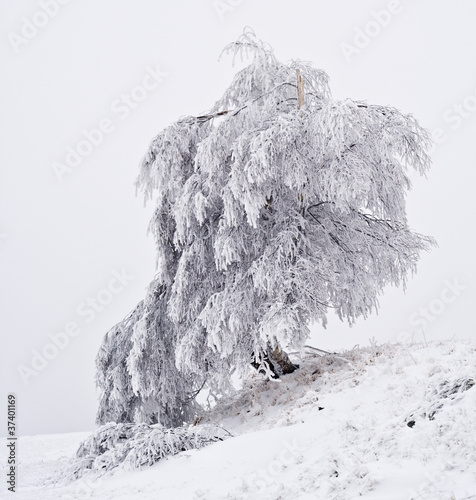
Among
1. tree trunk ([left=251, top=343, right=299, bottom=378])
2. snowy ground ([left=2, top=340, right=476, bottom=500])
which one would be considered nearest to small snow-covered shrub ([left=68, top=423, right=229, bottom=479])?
snowy ground ([left=2, top=340, right=476, bottom=500])

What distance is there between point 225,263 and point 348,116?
3633mm

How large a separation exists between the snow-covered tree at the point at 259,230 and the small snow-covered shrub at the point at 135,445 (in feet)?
4.89

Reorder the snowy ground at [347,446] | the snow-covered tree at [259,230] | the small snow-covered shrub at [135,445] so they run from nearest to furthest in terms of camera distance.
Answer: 1. the snowy ground at [347,446]
2. the small snow-covered shrub at [135,445]
3. the snow-covered tree at [259,230]

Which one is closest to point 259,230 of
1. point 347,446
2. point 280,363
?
point 280,363

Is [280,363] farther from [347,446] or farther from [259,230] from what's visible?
[347,446]

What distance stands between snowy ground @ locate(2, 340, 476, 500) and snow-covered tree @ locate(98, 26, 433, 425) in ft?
4.66

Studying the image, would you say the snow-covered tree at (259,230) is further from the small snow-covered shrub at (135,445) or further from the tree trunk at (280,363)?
the small snow-covered shrub at (135,445)

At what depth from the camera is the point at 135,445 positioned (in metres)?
7.48

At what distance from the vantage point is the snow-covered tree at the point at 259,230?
30.3 feet

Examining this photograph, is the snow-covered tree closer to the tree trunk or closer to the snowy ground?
the tree trunk

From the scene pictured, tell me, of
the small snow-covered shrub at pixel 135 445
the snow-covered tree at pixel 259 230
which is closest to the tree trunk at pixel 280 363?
the snow-covered tree at pixel 259 230

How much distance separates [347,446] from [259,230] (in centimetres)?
578

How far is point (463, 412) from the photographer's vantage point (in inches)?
183

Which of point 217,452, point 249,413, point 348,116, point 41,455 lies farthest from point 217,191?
point 41,455
